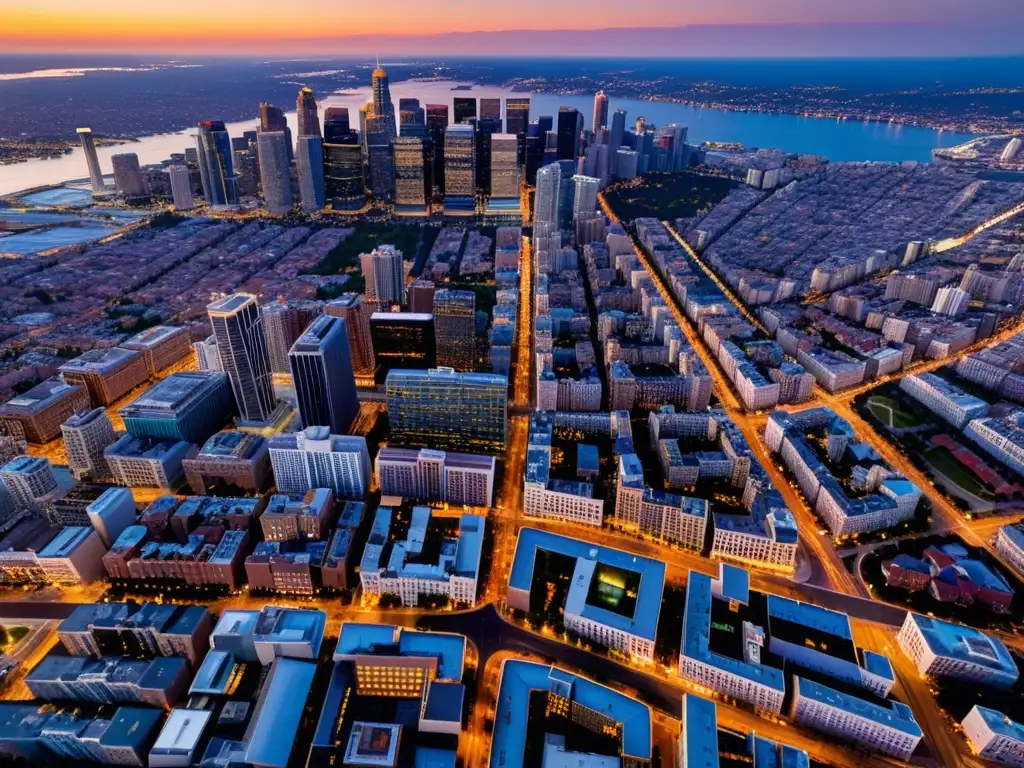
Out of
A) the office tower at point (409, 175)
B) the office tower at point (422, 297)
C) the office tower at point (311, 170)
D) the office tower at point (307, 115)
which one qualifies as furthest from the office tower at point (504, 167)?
the office tower at point (422, 297)

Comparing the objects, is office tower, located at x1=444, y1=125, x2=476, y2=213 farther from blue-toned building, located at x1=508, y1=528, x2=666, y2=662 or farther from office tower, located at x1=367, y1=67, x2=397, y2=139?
blue-toned building, located at x1=508, y1=528, x2=666, y2=662

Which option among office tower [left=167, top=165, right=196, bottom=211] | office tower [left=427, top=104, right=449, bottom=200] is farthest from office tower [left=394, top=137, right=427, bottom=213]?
office tower [left=167, top=165, right=196, bottom=211]

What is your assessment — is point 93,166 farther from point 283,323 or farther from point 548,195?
point 283,323

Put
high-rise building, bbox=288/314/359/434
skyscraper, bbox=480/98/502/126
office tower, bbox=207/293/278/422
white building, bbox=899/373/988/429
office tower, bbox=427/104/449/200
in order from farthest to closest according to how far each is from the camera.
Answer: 1. skyscraper, bbox=480/98/502/126
2. office tower, bbox=427/104/449/200
3. white building, bbox=899/373/988/429
4. office tower, bbox=207/293/278/422
5. high-rise building, bbox=288/314/359/434

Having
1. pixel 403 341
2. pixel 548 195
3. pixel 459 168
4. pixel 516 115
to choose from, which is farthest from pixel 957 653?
pixel 516 115

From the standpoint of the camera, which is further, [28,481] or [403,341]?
[403,341]
